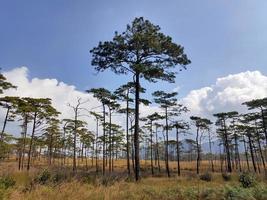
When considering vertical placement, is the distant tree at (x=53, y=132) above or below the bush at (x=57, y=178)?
above

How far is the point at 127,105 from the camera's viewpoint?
101 ft

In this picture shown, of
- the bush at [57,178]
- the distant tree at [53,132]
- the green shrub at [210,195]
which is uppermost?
the distant tree at [53,132]

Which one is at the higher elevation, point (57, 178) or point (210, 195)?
point (57, 178)

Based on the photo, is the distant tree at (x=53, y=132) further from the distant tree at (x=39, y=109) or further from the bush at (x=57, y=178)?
the bush at (x=57, y=178)

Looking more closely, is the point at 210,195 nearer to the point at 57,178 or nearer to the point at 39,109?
the point at 57,178

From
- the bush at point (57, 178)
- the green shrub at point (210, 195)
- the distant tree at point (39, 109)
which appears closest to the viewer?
the green shrub at point (210, 195)

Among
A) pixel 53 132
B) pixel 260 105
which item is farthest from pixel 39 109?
pixel 260 105

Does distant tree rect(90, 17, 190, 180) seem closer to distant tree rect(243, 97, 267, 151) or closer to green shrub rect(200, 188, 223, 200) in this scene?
green shrub rect(200, 188, 223, 200)

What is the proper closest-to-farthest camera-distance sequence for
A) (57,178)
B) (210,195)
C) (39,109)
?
(210,195) → (57,178) → (39,109)

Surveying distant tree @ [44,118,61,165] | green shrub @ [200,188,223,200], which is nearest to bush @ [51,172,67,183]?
green shrub @ [200,188,223,200]

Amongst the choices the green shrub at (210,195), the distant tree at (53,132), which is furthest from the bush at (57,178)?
the distant tree at (53,132)

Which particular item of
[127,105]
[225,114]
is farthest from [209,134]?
[127,105]

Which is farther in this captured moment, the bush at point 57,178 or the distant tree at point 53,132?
the distant tree at point 53,132

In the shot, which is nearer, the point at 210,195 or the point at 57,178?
the point at 210,195
